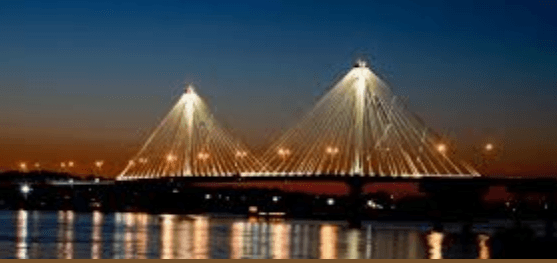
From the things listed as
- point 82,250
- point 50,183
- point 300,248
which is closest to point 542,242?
point 300,248

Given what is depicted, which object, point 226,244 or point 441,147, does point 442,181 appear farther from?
point 226,244

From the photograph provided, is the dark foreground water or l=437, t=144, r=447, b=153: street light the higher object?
l=437, t=144, r=447, b=153: street light

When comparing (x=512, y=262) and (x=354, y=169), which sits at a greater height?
(x=354, y=169)

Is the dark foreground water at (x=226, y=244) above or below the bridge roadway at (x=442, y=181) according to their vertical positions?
below

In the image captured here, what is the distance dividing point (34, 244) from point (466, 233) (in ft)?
112

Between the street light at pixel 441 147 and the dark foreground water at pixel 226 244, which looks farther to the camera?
the street light at pixel 441 147

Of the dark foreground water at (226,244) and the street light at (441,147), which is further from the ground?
the street light at (441,147)

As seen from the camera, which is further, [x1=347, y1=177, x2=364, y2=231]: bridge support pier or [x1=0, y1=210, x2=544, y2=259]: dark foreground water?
[x1=347, y1=177, x2=364, y2=231]: bridge support pier

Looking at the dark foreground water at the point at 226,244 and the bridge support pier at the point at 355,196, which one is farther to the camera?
the bridge support pier at the point at 355,196

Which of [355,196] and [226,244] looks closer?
[226,244]

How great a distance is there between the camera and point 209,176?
4299 inches

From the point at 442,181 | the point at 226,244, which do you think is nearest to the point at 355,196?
the point at 442,181

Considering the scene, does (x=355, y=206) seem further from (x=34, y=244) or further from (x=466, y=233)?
(x=34, y=244)

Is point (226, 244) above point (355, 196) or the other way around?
the other way around
